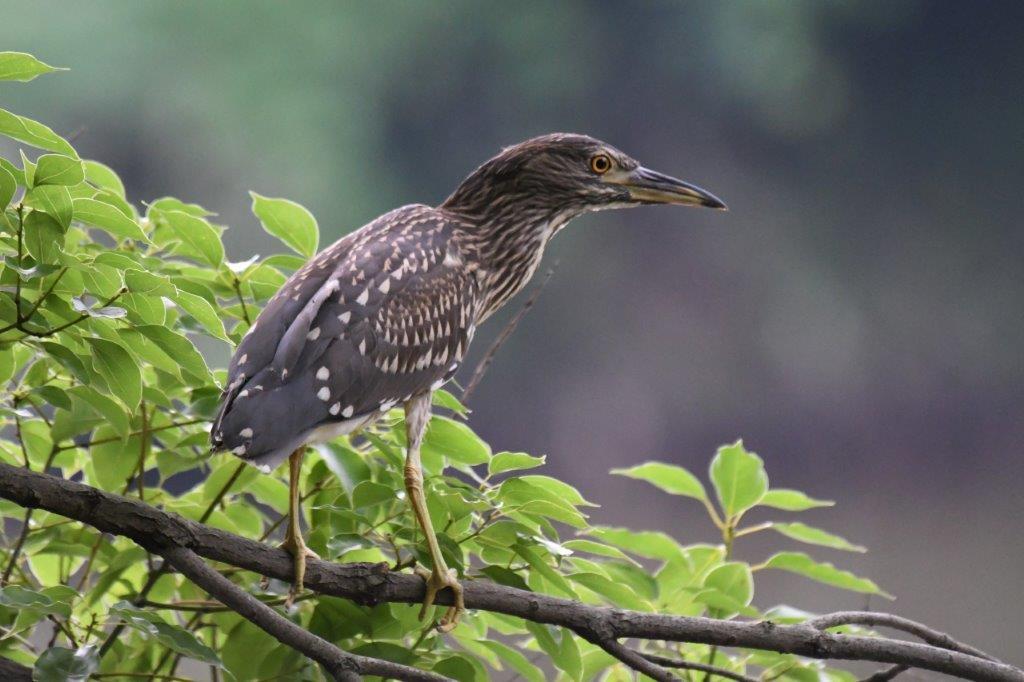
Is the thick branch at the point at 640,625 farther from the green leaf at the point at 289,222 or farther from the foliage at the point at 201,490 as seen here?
the green leaf at the point at 289,222

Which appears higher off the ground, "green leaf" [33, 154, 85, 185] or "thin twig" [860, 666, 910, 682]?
"green leaf" [33, 154, 85, 185]

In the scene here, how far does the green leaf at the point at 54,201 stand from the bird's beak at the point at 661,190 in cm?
58

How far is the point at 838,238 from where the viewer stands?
331cm

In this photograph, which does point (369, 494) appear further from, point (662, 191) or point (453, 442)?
point (662, 191)

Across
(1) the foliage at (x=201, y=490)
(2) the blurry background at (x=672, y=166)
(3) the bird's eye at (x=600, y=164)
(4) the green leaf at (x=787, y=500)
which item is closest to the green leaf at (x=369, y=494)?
(1) the foliage at (x=201, y=490)

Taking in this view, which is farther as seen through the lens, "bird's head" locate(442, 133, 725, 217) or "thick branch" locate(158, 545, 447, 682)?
"bird's head" locate(442, 133, 725, 217)

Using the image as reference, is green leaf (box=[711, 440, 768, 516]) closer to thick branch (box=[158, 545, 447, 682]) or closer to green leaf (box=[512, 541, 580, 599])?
green leaf (box=[512, 541, 580, 599])

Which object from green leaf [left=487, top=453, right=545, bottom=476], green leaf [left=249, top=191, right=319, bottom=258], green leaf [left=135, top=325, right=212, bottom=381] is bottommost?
green leaf [left=487, top=453, right=545, bottom=476]

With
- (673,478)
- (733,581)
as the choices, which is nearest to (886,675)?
(733,581)

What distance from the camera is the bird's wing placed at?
2.55 feet

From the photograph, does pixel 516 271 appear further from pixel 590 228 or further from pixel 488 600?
pixel 590 228

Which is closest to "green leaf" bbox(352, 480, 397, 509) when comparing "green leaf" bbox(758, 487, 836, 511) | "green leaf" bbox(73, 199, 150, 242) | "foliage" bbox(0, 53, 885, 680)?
"foliage" bbox(0, 53, 885, 680)

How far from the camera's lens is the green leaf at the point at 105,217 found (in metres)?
0.70

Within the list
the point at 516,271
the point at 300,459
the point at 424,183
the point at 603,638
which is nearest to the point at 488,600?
the point at 603,638
